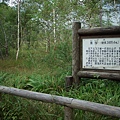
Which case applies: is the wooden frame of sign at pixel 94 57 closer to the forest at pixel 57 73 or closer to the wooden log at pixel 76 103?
the forest at pixel 57 73

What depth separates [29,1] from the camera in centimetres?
1087

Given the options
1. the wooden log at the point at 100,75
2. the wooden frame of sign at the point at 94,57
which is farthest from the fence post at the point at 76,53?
the wooden log at the point at 100,75

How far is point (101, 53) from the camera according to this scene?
3326mm

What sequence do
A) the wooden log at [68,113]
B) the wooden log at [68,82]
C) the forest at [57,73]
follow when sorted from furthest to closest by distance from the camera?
1. the wooden log at [68,82]
2. the forest at [57,73]
3. the wooden log at [68,113]

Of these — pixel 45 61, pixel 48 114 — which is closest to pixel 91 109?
pixel 48 114

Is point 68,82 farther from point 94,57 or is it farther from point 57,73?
point 57,73

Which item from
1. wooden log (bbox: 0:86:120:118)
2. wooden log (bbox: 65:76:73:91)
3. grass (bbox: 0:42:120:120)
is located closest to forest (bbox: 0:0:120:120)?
grass (bbox: 0:42:120:120)

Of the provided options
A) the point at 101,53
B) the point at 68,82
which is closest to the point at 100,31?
the point at 101,53

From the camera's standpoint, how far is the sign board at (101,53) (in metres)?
3.24

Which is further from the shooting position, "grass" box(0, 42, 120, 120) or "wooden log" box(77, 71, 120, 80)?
"wooden log" box(77, 71, 120, 80)

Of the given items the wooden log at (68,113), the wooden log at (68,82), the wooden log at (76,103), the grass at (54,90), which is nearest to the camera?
A: the wooden log at (76,103)

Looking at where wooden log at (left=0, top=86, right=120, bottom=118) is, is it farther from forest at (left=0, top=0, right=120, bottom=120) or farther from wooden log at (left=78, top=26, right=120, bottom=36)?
wooden log at (left=78, top=26, right=120, bottom=36)

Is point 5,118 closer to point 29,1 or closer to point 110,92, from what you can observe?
point 110,92

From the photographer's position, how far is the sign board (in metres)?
3.24
